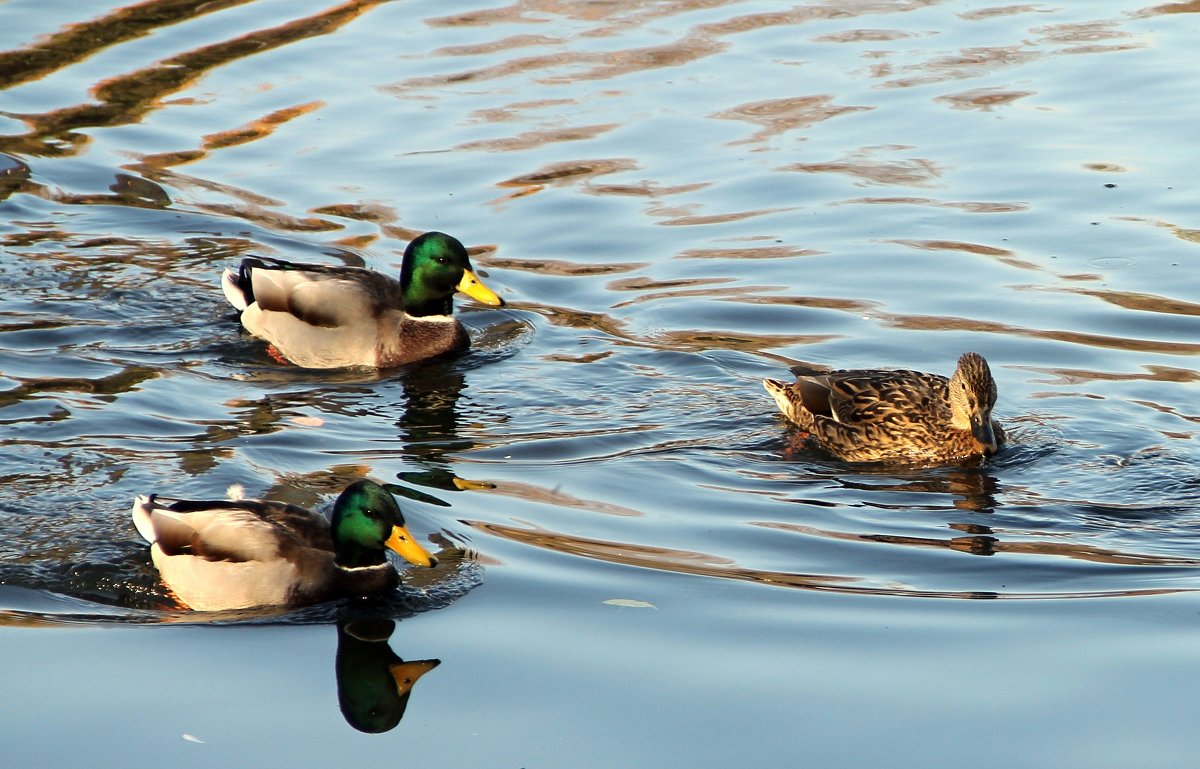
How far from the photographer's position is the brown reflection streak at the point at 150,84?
16.7 metres

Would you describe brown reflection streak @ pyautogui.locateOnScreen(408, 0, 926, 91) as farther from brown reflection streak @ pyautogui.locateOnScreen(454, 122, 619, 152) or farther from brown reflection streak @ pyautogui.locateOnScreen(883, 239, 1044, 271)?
brown reflection streak @ pyautogui.locateOnScreen(883, 239, 1044, 271)

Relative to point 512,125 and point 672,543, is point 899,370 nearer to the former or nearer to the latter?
point 672,543

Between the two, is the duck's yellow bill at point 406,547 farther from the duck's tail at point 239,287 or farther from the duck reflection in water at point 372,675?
the duck's tail at point 239,287

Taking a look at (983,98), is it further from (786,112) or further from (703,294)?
(703,294)

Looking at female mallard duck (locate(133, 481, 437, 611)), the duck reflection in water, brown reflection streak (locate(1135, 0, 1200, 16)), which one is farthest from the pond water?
brown reflection streak (locate(1135, 0, 1200, 16))

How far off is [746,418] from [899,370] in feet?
3.12

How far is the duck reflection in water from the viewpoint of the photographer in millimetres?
6824

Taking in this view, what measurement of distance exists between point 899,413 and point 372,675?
399cm

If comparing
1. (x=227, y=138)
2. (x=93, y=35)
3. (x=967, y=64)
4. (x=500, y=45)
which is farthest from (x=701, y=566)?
(x=93, y=35)

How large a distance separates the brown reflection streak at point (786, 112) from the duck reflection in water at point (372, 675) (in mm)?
9391

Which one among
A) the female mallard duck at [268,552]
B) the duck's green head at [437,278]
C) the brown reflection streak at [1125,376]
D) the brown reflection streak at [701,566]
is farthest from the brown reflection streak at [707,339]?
the female mallard duck at [268,552]

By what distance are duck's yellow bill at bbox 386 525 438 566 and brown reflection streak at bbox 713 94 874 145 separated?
895 cm

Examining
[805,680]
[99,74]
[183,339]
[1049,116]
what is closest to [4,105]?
[99,74]

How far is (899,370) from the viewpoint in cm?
1045
